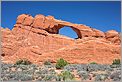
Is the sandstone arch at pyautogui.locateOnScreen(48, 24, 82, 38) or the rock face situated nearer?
the rock face

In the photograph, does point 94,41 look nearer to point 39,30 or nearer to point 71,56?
point 71,56

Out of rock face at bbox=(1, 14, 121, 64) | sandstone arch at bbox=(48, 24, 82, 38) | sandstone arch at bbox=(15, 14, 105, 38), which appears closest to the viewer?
rock face at bbox=(1, 14, 121, 64)

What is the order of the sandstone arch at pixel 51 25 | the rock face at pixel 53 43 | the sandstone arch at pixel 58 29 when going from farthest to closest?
the sandstone arch at pixel 58 29
the sandstone arch at pixel 51 25
the rock face at pixel 53 43

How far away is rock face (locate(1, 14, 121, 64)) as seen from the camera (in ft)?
111

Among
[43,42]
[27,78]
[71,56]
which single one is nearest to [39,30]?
[43,42]

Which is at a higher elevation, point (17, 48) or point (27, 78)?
point (17, 48)

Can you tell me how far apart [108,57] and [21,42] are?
452 inches

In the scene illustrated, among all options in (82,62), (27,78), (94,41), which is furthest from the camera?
(94,41)

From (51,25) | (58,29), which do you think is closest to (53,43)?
(51,25)

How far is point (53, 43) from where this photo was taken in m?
37.0

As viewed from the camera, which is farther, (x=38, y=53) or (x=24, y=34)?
(x=24, y=34)

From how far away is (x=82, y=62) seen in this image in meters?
33.3

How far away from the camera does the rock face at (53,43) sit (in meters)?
34.0

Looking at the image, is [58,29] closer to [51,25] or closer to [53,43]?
[51,25]
